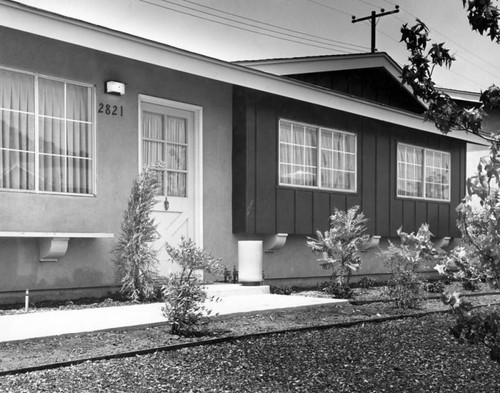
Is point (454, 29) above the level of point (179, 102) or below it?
above

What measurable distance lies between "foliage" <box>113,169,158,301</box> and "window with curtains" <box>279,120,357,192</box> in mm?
3233

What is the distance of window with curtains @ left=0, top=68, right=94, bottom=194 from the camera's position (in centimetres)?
813

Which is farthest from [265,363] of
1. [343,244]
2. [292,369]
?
[343,244]

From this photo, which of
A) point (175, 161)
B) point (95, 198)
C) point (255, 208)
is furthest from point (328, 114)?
point (95, 198)

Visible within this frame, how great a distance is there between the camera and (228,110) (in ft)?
35.5

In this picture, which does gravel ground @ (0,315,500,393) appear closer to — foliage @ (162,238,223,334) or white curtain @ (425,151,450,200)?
foliage @ (162,238,223,334)

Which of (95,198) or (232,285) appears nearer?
(95,198)

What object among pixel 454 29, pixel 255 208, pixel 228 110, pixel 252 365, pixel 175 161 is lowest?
pixel 252 365

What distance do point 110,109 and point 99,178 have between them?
979 mm

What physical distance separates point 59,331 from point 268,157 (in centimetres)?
555

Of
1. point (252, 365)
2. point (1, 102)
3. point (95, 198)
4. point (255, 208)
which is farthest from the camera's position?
point (255, 208)

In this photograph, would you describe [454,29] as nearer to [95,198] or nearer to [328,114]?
[328,114]

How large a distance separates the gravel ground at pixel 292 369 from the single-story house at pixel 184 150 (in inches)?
132

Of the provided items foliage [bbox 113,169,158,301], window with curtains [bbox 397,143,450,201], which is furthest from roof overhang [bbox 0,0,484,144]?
window with curtains [bbox 397,143,450,201]
